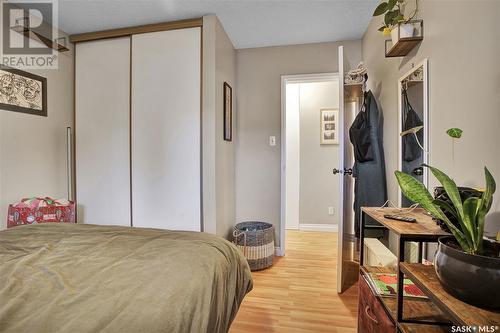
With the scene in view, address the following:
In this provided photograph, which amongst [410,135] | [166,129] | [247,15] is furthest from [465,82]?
[166,129]

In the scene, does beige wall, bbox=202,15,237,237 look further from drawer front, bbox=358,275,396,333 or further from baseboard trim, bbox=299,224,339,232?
baseboard trim, bbox=299,224,339,232

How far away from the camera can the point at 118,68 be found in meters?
2.51

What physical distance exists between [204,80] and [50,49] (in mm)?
1569

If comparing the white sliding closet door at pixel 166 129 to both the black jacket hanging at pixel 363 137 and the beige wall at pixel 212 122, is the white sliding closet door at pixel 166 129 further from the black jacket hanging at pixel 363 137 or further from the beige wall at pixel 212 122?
the black jacket hanging at pixel 363 137

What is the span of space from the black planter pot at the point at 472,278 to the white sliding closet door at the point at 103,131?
256 cm

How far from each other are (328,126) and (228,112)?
1.79 metres

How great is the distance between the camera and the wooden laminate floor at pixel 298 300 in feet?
5.34

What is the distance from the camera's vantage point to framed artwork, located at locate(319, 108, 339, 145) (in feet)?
12.1

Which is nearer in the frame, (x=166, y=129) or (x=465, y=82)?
(x=465, y=82)

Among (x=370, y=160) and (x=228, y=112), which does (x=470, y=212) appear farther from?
(x=228, y=112)

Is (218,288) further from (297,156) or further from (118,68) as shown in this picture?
Result: (297,156)
